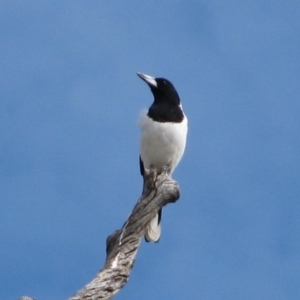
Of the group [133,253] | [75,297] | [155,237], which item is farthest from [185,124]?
[75,297]

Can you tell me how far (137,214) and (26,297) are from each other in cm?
189

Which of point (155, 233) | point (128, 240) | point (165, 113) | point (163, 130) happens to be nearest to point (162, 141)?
point (163, 130)

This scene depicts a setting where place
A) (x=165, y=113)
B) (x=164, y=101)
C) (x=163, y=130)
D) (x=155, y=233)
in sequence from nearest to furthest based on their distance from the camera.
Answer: (x=155, y=233)
(x=163, y=130)
(x=165, y=113)
(x=164, y=101)

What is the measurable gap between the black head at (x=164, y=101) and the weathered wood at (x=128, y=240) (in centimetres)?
178

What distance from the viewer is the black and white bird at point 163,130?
455 inches

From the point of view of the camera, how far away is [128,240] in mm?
8883

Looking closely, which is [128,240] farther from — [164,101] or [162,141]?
[164,101]

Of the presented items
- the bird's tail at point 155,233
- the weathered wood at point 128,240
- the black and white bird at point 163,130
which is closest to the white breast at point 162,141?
the black and white bird at point 163,130

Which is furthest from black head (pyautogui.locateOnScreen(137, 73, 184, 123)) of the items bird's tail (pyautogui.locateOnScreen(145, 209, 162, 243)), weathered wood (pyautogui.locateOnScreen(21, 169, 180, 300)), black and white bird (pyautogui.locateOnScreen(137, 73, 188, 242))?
weathered wood (pyautogui.locateOnScreen(21, 169, 180, 300))

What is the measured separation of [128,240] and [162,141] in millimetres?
2832

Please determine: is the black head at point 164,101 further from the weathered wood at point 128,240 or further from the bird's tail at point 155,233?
the weathered wood at point 128,240

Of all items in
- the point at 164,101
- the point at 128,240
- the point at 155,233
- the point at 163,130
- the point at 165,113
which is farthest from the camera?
the point at 164,101

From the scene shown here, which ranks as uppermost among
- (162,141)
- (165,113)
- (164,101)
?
(164,101)

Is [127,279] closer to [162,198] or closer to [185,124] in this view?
[162,198]
